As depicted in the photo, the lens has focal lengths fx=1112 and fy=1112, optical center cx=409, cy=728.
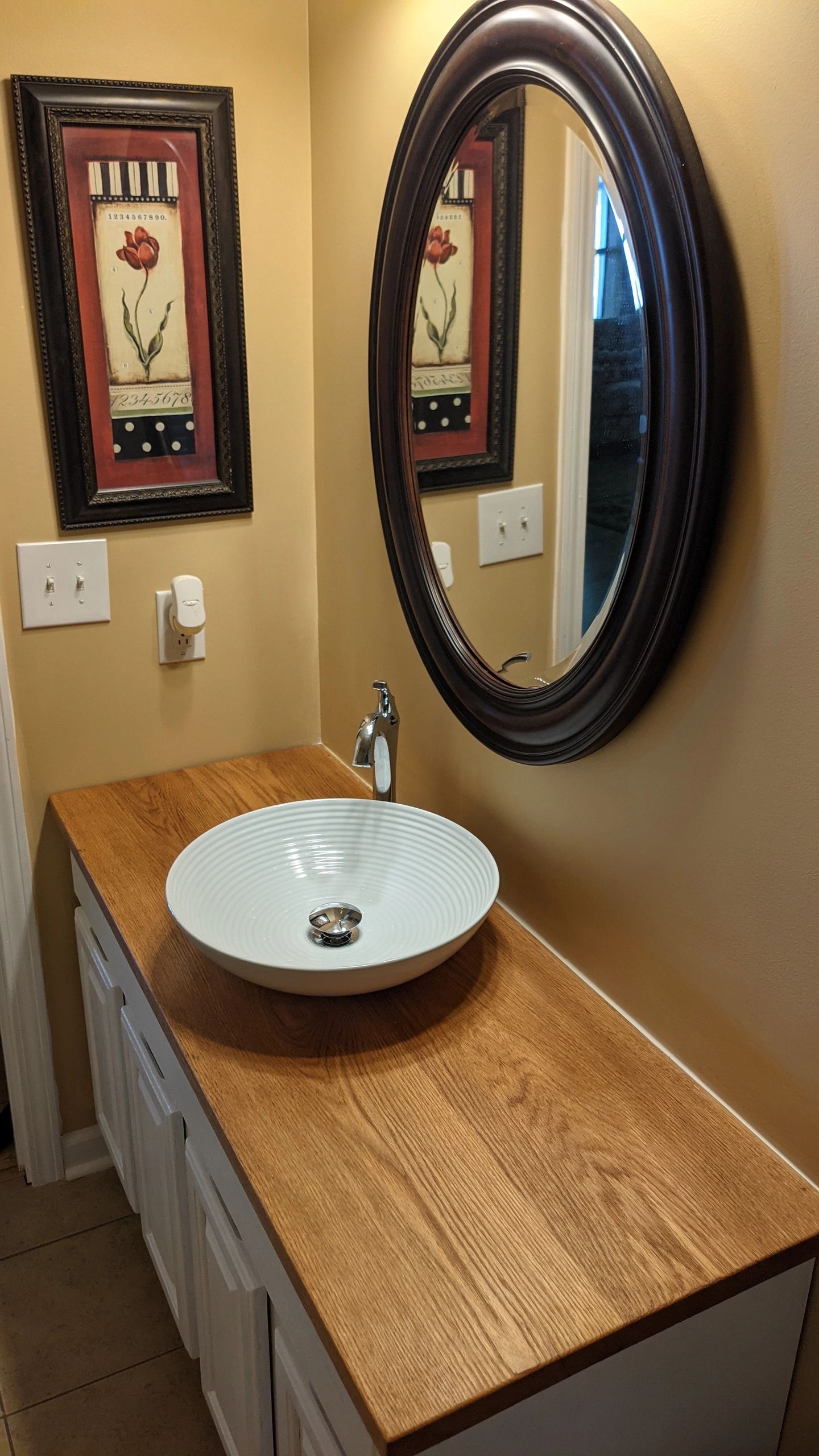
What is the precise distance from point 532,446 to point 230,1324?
108 cm

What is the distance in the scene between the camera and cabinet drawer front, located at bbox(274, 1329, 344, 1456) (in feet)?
3.42

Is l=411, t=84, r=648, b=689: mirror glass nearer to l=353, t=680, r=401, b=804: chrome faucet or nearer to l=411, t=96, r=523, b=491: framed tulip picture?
l=411, t=96, r=523, b=491: framed tulip picture

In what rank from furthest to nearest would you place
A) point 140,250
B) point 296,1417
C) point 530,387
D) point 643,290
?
1. point 140,250
2. point 530,387
3. point 296,1417
4. point 643,290

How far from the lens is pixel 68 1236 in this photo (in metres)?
1.98

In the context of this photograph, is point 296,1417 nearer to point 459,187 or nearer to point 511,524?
point 511,524

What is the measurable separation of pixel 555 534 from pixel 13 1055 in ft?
4.57

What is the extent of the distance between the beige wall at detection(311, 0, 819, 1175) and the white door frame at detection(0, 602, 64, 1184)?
28.8 inches

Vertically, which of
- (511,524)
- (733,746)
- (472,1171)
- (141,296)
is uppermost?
(141,296)

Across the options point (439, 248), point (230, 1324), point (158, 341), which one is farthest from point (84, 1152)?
point (439, 248)

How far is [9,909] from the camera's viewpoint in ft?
6.14

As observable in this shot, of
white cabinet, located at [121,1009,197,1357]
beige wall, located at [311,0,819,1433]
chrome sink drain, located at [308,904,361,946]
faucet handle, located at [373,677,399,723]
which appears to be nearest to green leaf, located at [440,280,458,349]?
beige wall, located at [311,0,819,1433]

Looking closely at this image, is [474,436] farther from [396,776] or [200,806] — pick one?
[200,806]

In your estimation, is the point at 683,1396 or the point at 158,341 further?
the point at 158,341

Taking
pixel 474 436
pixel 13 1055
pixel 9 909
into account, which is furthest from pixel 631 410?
pixel 13 1055
